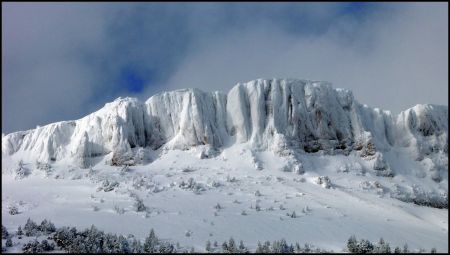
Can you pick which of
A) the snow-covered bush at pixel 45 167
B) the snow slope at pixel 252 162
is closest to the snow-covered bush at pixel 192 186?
the snow slope at pixel 252 162

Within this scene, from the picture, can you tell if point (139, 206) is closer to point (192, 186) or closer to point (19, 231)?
point (192, 186)

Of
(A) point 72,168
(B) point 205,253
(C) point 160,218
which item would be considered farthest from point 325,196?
(A) point 72,168

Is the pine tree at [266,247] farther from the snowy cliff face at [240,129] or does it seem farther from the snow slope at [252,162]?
the snowy cliff face at [240,129]

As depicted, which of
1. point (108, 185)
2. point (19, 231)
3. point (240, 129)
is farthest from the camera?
point (240, 129)

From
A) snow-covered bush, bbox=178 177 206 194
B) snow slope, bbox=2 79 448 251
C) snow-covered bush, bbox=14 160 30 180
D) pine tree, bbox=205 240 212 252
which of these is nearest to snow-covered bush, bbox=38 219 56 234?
snow slope, bbox=2 79 448 251

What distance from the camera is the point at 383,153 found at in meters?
45.6

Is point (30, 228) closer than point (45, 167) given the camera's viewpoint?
Yes

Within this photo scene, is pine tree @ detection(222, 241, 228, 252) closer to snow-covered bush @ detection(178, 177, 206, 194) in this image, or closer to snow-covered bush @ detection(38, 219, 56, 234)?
snow-covered bush @ detection(38, 219, 56, 234)

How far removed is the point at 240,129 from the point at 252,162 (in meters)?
4.08

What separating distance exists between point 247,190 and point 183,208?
19.3ft

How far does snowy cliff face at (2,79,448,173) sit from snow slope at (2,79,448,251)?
0.32ft

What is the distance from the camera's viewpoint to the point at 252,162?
4162cm

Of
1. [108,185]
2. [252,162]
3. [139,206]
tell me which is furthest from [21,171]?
[252,162]

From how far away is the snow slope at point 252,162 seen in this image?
30.9 metres
